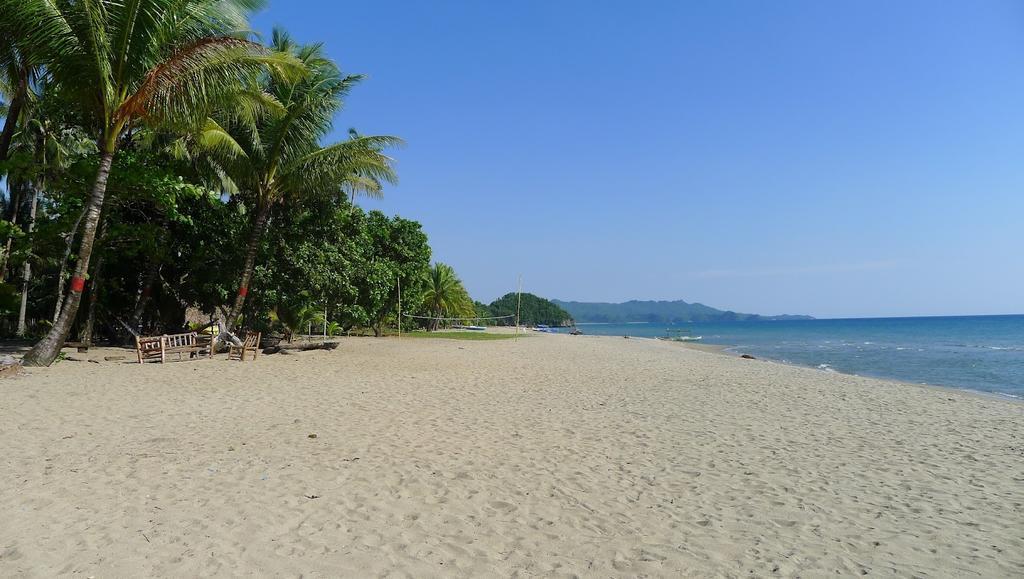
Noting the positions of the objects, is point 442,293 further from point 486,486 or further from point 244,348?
point 486,486

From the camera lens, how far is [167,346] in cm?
1233

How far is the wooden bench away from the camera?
11866 mm

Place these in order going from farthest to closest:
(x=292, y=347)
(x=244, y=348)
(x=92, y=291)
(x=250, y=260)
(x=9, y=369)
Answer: (x=292, y=347) → (x=250, y=260) → (x=92, y=291) → (x=244, y=348) → (x=9, y=369)

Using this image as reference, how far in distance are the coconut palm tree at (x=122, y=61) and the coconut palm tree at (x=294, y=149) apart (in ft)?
9.97

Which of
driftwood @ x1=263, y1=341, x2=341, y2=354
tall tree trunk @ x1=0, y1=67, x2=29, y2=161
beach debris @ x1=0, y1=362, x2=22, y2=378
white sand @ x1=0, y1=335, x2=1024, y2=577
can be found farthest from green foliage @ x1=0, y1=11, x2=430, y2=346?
white sand @ x1=0, y1=335, x2=1024, y2=577

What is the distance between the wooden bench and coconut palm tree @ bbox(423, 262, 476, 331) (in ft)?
86.0

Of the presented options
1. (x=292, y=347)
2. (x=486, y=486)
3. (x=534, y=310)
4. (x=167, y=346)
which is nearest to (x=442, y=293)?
(x=292, y=347)

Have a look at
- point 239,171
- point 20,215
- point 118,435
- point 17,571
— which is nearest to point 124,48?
point 239,171

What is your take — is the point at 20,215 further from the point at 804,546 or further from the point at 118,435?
the point at 804,546

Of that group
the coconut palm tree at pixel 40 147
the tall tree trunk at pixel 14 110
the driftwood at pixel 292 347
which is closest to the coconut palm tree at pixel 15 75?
the tall tree trunk at pixel 14 110

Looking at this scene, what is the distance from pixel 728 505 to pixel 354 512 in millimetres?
2811

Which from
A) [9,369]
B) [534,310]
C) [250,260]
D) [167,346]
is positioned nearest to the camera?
[9,369]

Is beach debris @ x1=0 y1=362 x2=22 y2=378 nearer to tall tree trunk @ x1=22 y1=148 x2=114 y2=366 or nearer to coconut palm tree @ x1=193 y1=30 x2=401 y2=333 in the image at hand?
tall tree trunk @ x1=22 y1=148 x2=114 y2=366

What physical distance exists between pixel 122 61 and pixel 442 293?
3276 cm
